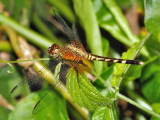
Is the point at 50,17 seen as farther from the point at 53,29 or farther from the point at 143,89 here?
the point at 143,89

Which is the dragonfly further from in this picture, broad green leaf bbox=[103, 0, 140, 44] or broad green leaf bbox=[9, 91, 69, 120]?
broad green leaf bbox=[103, 0, 140, 44]

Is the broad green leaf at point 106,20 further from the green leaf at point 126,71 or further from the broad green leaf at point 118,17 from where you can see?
the green leaf at point 126,71

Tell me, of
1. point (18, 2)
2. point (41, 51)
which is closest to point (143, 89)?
point (41, 51)

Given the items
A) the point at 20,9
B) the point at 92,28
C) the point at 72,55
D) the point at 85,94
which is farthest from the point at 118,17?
the point at 20,9

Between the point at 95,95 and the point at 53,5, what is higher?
the point at 53,5

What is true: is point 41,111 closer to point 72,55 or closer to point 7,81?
point 72,55

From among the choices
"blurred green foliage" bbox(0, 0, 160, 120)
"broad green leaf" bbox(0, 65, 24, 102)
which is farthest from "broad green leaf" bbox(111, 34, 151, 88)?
"broad green leaf" bbox(0, 65, 24, 102)

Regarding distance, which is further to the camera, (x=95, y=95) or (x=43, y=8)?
(x=43, y=8)
